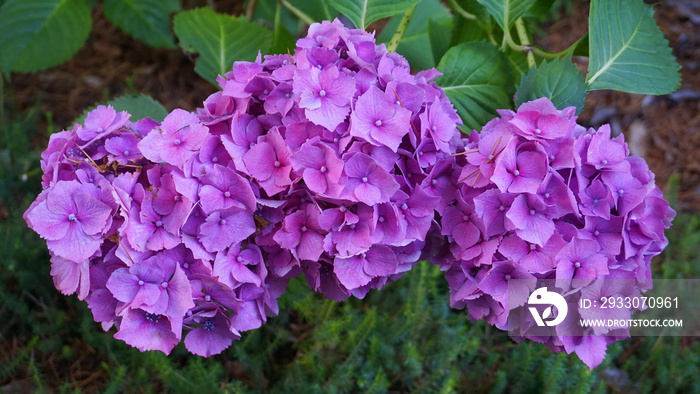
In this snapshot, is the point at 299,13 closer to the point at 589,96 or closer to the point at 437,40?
the point at 437,40

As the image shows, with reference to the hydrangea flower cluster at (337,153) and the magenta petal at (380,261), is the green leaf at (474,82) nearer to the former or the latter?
the hydrangea flower cluster at (337,153)

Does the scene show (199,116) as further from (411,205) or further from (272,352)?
(272,352)

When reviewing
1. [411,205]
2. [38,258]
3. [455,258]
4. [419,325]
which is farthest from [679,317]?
[38,258]

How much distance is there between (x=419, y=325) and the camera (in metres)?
1.39

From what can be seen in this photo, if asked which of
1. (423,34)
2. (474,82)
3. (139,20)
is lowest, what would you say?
(139,20)

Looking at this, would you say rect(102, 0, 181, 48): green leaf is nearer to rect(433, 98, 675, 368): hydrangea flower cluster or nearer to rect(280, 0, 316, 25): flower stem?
rect(280, 0, 316, 25): flower stem

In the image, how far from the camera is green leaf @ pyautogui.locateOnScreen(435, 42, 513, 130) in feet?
3.58

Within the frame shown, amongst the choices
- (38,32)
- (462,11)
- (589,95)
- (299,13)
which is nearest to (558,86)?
(462,11)

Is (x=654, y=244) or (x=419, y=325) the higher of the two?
(x=654, y=244)

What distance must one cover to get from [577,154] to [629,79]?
332mm

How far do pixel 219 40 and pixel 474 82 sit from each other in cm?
54

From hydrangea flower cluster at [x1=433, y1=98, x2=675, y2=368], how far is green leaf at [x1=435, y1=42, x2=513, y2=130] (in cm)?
25

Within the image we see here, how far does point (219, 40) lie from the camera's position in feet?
4.27

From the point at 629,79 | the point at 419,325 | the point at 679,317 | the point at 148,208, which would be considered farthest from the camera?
the point at 679,317
